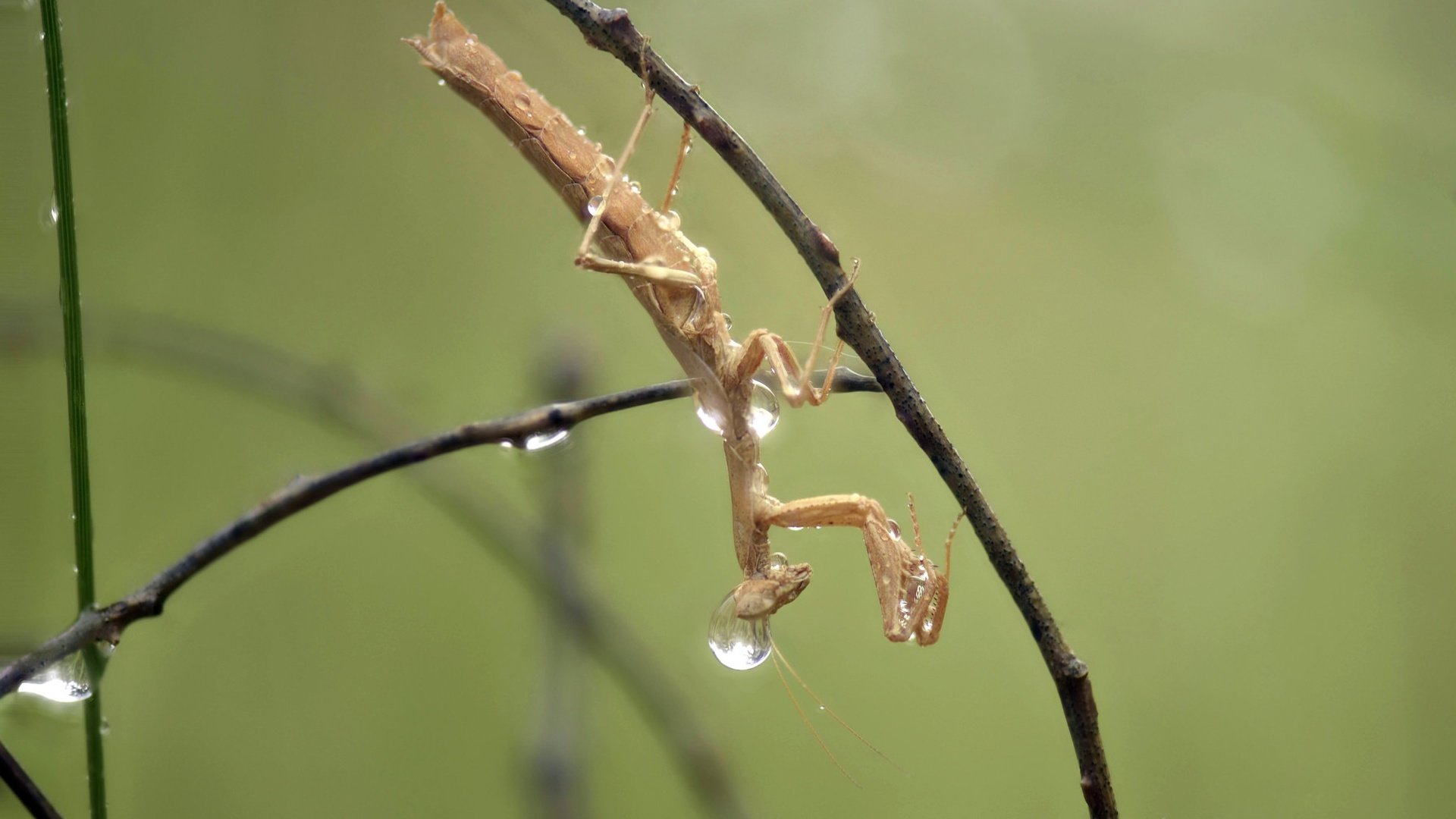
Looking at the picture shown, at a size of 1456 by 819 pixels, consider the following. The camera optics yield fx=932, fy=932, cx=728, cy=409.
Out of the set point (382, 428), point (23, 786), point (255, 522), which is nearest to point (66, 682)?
point (23, 786)

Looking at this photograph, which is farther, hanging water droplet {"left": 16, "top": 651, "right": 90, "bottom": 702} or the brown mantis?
the brown mantis

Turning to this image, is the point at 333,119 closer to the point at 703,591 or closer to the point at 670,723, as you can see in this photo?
the point at 703,591

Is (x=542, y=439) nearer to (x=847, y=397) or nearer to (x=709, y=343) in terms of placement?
(x=709, y=343)

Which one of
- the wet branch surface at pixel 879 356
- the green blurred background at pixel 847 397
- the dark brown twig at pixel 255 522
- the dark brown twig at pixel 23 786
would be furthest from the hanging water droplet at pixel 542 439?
the green blurred background at pixel 847 397

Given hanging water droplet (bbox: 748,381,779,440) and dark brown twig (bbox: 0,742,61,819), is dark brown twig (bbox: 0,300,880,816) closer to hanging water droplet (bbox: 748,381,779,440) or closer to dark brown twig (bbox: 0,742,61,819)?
hanging water droplet (bbox: 748,381,779,440)

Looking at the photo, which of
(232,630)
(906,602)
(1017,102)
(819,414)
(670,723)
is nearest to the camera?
(906,602)

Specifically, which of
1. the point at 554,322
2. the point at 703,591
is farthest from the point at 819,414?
the point at 554,322

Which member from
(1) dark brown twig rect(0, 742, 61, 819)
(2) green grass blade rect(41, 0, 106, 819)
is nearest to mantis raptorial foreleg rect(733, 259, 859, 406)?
(2) green grass blade rect(41, 0, 106, 819)

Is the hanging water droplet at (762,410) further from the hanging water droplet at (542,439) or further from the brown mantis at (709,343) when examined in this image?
the hanging water droplet at (542,439)
